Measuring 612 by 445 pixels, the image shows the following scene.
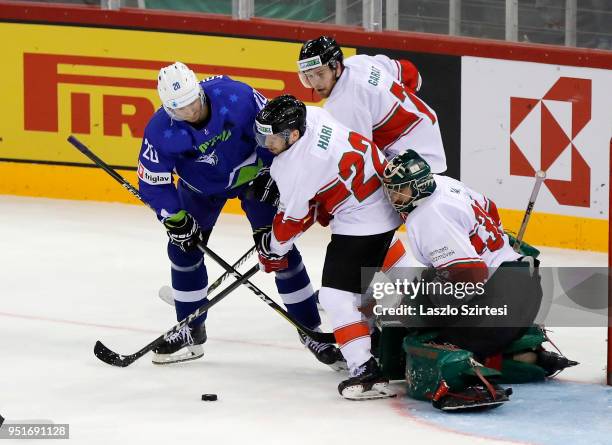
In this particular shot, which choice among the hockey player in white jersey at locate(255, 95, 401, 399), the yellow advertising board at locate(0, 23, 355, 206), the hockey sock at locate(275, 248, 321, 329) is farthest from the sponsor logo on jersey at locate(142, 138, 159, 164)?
the yellow advertising board at locate(0, 23, 355, 206)

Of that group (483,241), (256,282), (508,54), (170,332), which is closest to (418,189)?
(483,241)

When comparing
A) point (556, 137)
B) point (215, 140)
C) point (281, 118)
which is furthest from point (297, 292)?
point (556, 137)

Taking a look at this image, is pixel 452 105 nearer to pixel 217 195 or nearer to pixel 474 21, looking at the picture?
pixel 474 21

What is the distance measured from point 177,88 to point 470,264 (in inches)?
44.7

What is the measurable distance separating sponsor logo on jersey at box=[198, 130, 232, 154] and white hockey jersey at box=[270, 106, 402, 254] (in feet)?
1.03

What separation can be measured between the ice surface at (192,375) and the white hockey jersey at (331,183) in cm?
58

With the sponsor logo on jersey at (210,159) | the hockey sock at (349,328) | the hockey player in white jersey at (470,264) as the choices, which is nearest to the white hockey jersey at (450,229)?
the hockey player in white jersey at (470,264)

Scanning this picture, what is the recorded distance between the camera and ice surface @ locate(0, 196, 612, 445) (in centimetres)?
453

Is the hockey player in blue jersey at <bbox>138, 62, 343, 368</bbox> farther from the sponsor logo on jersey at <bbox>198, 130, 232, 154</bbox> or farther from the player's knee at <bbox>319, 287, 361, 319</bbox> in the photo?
the player's knee at <bbox>319, 287, 361, 319</bbox>

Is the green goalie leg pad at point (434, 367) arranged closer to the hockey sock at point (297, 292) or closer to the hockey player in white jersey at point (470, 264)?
the hockey player in white jersey at point (470, 264)

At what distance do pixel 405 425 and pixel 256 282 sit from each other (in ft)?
7.26

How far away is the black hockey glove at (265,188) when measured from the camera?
527cm

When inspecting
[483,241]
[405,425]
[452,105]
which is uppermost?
[452,105]

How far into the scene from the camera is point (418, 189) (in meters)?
4.72
